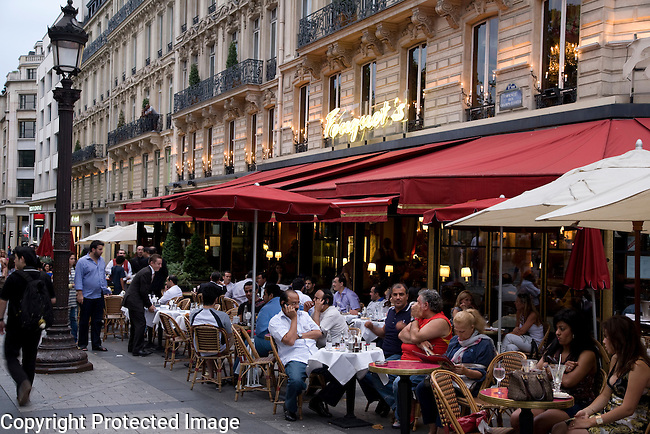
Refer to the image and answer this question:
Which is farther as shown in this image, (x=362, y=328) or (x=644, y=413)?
(x=362, y=328)

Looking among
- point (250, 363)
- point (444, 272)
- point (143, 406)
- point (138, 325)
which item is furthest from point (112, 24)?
point (143, 406)

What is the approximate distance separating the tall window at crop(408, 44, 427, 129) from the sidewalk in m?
8.53

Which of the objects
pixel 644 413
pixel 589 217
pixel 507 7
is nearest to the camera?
pixel 644 413

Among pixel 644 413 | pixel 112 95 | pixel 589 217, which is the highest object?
pixel 112 95

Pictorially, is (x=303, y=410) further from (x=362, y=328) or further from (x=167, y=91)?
(x=167, y=91)

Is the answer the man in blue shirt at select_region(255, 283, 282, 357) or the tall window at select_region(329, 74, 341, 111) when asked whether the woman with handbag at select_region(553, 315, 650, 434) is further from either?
the tall window at select_region(329, 74, 341, 111)

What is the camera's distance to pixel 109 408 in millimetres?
8055

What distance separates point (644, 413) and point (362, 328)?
230 inches

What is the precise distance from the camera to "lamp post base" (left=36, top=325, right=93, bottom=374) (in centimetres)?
1001

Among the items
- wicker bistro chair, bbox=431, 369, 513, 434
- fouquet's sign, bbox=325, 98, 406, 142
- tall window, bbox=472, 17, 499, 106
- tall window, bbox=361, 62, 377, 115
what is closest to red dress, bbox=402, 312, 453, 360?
wicker bistro chair, bbox=431, 369, 513, 434

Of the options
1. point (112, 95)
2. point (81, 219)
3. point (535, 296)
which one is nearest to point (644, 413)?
point (535, 296)

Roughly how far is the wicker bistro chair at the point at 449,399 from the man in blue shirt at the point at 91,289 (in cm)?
810

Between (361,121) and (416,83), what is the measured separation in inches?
68.9

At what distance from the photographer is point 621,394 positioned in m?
5.59
